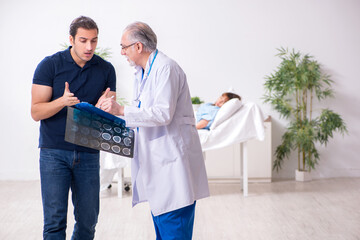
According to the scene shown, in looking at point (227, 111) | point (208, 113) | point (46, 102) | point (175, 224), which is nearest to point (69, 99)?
point (46, 102)

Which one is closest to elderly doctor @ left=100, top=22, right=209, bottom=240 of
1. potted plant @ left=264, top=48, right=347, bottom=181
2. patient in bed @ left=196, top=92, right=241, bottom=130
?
patient in bed @ left=196, top=92, right=241, bottom=130

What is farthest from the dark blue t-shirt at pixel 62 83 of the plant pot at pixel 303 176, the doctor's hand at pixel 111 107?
the plant pot at pixel 303 176

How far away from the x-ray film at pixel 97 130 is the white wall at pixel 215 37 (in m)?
3.47

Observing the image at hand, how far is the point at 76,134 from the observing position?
180 centimetres

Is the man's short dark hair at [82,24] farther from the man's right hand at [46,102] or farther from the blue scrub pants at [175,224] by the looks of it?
the blue scrub pants at [175,224]

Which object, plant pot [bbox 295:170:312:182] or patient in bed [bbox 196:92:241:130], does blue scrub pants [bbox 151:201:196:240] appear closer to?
patient in bed [bbox 196:92:241:130]

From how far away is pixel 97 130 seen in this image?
72.8 inches

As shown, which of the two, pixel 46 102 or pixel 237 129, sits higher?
pixel 46 102

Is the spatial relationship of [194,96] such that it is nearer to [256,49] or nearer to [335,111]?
[256,49]

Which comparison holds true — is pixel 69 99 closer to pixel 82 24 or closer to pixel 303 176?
pixel 82 24

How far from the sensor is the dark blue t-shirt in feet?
6.48

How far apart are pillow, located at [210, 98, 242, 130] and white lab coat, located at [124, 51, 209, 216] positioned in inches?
88.7

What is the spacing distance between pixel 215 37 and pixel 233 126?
1.53 meters

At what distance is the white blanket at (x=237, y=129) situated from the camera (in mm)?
4172
